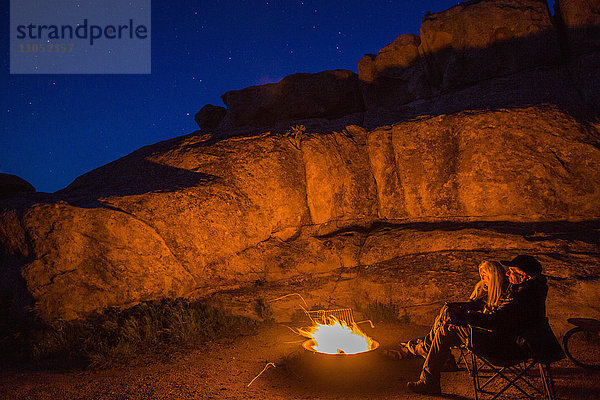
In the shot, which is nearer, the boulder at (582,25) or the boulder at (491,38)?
the boulder at (582,25)

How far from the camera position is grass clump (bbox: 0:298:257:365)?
645 cm

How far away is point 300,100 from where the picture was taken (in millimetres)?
15773

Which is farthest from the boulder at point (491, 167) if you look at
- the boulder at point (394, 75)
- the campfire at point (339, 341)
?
the boulder at point (394, 75)

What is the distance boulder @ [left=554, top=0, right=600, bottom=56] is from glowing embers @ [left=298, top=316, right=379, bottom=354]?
33.6ft

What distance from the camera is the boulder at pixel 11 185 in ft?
34.6

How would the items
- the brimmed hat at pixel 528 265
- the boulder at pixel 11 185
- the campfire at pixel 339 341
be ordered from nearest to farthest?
the brimmed hat at pixel 528 265 < the campfire at pixel 339 341 < the boulder at pixel 11 185

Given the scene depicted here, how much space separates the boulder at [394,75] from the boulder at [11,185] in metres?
11.9

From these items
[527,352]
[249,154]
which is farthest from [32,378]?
[527,352]

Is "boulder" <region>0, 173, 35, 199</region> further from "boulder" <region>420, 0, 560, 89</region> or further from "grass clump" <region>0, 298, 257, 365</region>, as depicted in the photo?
"boulder" <region>420, 0, 560, 89</region>

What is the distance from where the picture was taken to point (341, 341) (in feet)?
18.3

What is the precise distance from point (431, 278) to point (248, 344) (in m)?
3.43

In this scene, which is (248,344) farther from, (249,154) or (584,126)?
(584,126)

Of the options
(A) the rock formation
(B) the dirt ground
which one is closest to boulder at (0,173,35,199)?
(A) the rock formation

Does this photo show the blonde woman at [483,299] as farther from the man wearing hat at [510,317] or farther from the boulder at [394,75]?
the boulder at [394,75]
